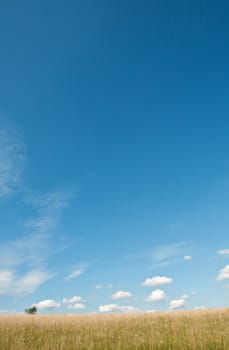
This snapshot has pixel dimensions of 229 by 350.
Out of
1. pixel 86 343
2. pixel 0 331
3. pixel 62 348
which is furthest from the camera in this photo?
pixel 0 331

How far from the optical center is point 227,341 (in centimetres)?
933

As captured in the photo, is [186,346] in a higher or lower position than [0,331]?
lower

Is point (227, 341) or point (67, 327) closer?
point (227, 341)

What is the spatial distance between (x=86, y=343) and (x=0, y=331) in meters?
4.15

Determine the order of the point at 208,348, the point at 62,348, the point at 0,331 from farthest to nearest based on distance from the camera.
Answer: the point at 0,331 < the point at 62,348 < the point at 208,348

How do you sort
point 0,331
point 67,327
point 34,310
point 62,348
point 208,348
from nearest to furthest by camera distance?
point 208,348
point 62,348
point 0,331
point 67,327
point 34,310

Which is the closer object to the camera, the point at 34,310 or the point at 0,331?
the point at 0,331

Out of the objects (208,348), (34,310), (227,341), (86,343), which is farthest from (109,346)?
(34,310)

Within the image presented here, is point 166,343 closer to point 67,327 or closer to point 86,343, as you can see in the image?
point 86,343

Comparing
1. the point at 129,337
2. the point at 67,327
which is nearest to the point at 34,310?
the point at 67,327

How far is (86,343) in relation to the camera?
10125 millimetres

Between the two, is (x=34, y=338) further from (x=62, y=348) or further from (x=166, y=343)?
(x=166, y=343)

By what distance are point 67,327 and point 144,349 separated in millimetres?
6232

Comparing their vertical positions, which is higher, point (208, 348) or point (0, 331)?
point (0, 331)
